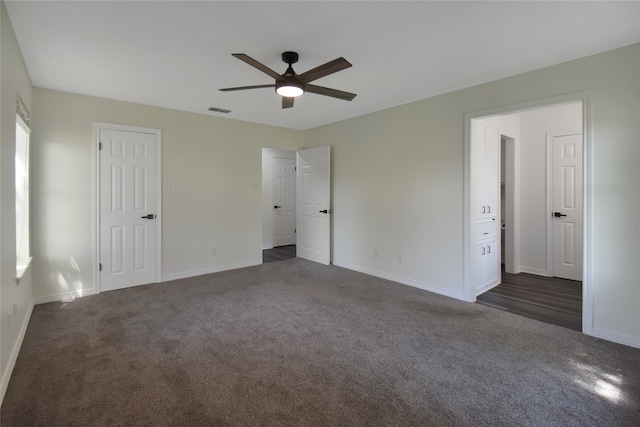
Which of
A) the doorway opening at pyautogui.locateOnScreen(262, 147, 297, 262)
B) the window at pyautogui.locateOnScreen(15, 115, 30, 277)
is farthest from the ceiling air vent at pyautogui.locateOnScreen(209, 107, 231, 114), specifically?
the doorway opening at pyautogui.locateOnScreen(262, 147, 297, 262)

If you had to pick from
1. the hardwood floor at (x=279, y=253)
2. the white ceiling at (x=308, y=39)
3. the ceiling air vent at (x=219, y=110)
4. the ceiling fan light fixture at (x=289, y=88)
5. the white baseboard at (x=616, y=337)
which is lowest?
the white baseboard at (x=616, y=337)

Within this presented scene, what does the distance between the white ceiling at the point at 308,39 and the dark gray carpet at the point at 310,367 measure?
250 cm

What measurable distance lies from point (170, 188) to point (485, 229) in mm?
4383

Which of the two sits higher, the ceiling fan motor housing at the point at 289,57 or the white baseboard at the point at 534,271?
the ceiling fan motor housing at the point at 289,57

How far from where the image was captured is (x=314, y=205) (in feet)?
18.6

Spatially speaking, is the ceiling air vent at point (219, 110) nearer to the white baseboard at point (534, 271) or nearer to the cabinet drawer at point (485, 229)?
the cabinet drawer at point (485, 229)

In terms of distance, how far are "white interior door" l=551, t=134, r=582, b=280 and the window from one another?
671 cm

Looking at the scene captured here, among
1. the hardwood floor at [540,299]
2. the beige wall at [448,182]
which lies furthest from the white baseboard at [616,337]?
the hardwood floor at [540,299]

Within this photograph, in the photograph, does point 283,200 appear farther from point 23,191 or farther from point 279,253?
point 23,191

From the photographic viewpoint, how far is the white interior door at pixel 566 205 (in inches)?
179

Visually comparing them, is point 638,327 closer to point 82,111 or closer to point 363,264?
point 363,264

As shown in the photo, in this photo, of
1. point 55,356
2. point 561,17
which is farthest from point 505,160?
point 55,356

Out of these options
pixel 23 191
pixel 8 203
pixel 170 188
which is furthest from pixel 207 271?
pixel 8 203

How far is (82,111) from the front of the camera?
12.4ft
